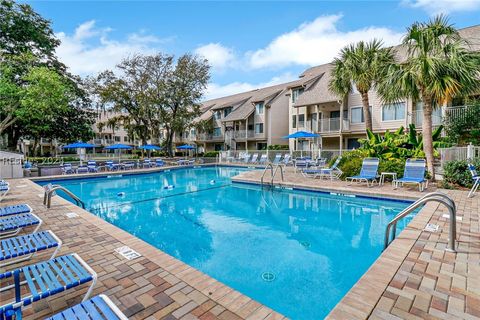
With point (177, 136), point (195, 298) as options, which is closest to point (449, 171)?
point (195, 298)

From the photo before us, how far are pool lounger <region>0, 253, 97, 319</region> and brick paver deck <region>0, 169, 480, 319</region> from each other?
1.25 feet

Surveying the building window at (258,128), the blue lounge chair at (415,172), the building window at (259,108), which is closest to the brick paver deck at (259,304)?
the blue lounge chair at (415,172)

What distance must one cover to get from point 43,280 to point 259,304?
2.23 metres

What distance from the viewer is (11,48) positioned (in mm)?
22422

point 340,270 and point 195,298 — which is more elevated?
point 195,298

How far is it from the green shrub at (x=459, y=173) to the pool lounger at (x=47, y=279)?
39.8 ft

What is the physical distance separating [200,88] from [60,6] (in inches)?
715

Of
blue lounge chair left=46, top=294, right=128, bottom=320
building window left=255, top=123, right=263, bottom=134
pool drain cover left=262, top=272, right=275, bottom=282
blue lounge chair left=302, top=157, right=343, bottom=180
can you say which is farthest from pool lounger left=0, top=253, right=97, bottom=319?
building window left=255, top=123, right=263, bottom=134

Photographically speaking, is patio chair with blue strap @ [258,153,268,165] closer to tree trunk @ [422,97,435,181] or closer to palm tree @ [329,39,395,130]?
palm tree @ [329,39,395,130]

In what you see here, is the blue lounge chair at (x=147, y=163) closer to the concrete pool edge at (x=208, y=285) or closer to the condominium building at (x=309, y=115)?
the condominium building at (x=309, y=115)

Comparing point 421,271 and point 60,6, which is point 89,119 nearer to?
point 60,6

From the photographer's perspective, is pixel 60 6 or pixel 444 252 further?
pixel 60 6

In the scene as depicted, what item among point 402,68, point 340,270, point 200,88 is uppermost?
point 200,88

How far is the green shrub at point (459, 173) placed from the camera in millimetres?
9594
